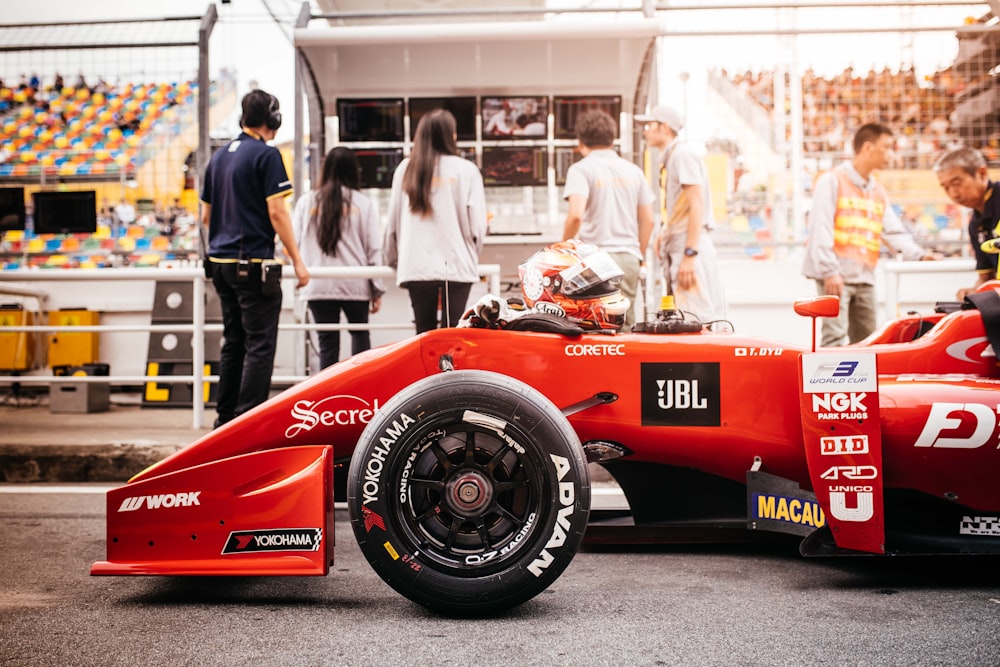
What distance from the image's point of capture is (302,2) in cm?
780

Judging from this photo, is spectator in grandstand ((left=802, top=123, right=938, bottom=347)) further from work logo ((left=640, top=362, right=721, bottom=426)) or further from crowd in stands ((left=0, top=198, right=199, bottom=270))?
crowd in stands ((left=0, top=198, right=199, bottom=270))

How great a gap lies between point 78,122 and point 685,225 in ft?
18.2

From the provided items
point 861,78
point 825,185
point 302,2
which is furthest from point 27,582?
point 861,78

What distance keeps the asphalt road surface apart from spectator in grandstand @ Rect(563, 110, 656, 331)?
2009mm

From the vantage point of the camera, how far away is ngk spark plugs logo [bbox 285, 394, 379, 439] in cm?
312

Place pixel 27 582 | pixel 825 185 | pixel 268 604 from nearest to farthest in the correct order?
pixel 268 604 → pixel 27 582 → pixel 825 185

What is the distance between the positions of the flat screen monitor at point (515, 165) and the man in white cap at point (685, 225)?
2988 millimetres

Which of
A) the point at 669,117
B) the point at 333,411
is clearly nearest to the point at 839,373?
the point at 333,411

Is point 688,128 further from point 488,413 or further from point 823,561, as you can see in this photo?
point 488,413

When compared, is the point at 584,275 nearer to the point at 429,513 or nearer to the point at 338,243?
the point at 429,513

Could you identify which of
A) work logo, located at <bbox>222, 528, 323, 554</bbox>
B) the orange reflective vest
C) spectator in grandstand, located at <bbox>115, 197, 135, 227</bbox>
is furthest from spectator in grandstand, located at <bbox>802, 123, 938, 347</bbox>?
spectator in grandstand, located at <bbox>115, 197, 135, 227</bbox>

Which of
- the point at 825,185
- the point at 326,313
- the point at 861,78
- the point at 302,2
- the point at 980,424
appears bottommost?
the point at 980,424

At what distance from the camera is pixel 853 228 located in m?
5.59

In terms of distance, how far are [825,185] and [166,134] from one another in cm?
545
